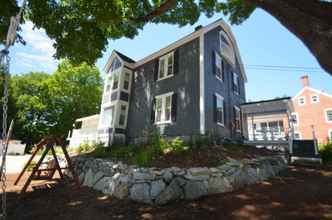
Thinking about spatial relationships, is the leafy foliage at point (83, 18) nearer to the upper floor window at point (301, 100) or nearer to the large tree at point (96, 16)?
the large tree at point (96, 16)

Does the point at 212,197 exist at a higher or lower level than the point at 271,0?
lower

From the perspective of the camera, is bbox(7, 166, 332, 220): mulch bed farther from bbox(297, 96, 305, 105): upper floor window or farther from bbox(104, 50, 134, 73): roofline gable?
bbox(297, 96, 305, 105): upper floor window

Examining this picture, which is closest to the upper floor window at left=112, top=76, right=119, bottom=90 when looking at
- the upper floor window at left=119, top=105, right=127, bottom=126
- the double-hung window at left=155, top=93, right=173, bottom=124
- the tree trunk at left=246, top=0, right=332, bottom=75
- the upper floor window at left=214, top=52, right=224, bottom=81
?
the upper floor window at left=119, top=105, right=127, bottom=126

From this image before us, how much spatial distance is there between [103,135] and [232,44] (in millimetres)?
13080

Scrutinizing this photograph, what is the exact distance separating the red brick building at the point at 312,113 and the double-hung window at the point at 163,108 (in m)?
19.8

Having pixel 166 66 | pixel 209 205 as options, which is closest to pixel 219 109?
pixel 166 66

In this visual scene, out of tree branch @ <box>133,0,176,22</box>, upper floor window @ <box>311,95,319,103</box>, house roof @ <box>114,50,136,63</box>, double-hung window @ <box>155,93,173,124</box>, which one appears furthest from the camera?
upper floor window @ <box>311,95,319,103</box>

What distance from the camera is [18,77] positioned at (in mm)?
34000

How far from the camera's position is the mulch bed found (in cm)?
436

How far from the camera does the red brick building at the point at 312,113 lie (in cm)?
2269

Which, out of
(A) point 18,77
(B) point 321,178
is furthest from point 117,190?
(A) point 18,77

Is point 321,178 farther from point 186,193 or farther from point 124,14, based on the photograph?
point 124,14

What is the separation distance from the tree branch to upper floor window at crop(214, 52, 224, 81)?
5307 mm

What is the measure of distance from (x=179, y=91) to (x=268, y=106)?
8.48m
